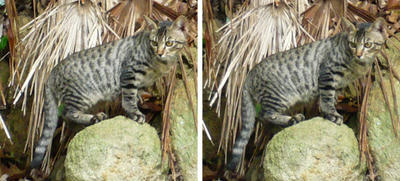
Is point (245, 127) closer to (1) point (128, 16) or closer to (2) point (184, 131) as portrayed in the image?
(2) point (184, 131)

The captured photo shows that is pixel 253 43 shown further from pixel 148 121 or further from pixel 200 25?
pixel 148 121

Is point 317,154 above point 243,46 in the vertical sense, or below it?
below

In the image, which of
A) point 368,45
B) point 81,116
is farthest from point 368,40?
point 81,116

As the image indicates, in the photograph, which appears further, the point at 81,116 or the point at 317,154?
the point at 81,116

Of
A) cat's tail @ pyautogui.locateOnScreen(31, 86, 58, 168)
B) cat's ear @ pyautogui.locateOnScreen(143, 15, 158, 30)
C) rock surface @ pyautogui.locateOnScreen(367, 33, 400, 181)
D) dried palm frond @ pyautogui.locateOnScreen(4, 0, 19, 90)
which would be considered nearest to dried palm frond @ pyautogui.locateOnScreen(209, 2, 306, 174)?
cat's ear @ pyautogui.locateOnScreen(143, 15, 158, 30)

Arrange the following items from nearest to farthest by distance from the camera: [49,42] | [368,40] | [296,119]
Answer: [368,40] → [296,119] → [49,42]

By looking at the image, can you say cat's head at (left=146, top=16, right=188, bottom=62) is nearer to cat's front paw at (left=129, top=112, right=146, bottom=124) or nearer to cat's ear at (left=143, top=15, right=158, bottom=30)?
cat's ear at (left=143, top=15, right=158, bottom=30)

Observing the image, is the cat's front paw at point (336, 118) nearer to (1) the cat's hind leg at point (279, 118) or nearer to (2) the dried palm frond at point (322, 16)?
(1) the cat's hind leg at point (279, 118)

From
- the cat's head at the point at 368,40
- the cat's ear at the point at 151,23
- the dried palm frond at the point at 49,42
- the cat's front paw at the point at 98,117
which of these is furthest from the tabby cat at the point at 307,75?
the dried palm frond at the point at 49,42
